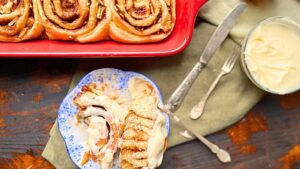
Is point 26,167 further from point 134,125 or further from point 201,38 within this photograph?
point 201,38

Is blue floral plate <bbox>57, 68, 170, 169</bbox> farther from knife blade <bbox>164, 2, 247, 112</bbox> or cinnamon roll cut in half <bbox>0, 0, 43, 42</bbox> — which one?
cinnamon roll cut in half <bbox>0, 0, 43, 42</bbox>

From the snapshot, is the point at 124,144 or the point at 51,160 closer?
the point at 124,144

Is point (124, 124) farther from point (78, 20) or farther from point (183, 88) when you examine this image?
point (78, 20)

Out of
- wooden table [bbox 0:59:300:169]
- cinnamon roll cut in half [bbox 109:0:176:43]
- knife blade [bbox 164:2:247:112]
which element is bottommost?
wooden table [bbox 0:59:300:169]

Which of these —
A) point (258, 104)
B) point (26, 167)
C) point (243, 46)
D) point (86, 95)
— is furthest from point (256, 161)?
point (26, 167)

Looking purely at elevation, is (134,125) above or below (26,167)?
above

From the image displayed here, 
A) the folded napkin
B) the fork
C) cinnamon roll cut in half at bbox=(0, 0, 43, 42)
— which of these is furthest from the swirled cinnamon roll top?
the fork
